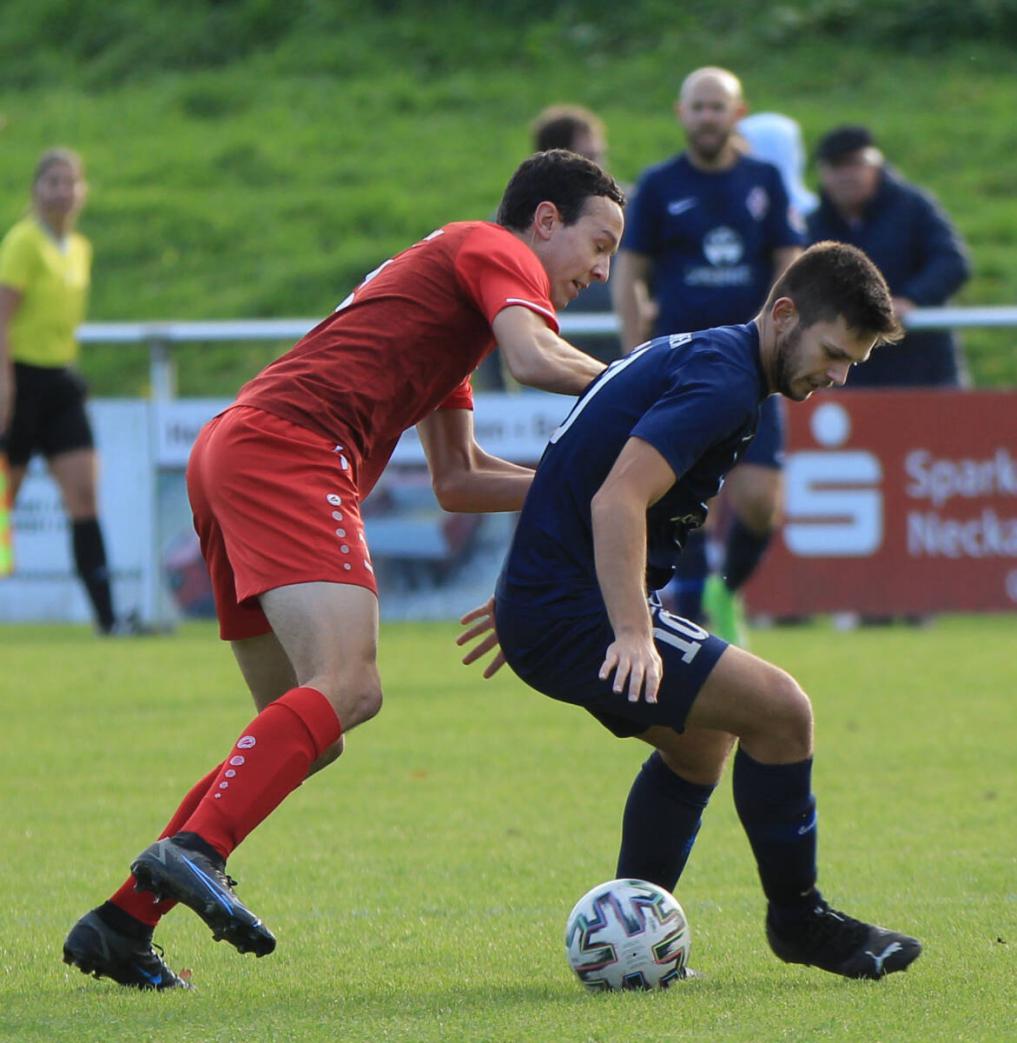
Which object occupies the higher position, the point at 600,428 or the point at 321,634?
the point at 600,428

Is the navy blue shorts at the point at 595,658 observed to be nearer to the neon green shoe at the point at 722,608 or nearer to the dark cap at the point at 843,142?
the neon green shoe at the point at 722,608

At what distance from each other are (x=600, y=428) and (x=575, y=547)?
0.24 meters

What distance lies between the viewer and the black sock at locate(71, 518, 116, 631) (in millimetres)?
11431

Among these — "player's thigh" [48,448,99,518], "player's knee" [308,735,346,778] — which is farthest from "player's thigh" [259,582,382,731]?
A: "player's thigh" [48,448,99,518]

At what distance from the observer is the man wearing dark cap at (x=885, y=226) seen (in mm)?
11883

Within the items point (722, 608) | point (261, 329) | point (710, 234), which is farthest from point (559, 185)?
point (261, 329)

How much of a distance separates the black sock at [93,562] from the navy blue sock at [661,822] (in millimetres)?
7269

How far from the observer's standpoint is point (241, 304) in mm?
19203

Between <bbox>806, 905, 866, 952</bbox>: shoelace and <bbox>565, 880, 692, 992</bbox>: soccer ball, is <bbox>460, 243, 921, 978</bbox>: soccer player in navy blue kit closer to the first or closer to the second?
<bbox>806, 905, 866, 952</bbox>: shoelace

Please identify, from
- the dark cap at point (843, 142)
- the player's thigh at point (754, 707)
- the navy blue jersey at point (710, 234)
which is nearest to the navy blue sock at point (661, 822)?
the player's thigh at point (754, 707)

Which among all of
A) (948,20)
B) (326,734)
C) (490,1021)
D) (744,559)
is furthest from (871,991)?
(948,20)

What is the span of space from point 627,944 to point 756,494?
18.2 ft

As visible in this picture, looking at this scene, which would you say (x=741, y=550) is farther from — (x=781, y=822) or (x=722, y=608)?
(x=781, y=822)

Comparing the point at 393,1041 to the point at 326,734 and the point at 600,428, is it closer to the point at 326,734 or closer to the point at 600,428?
the point at 326,734
